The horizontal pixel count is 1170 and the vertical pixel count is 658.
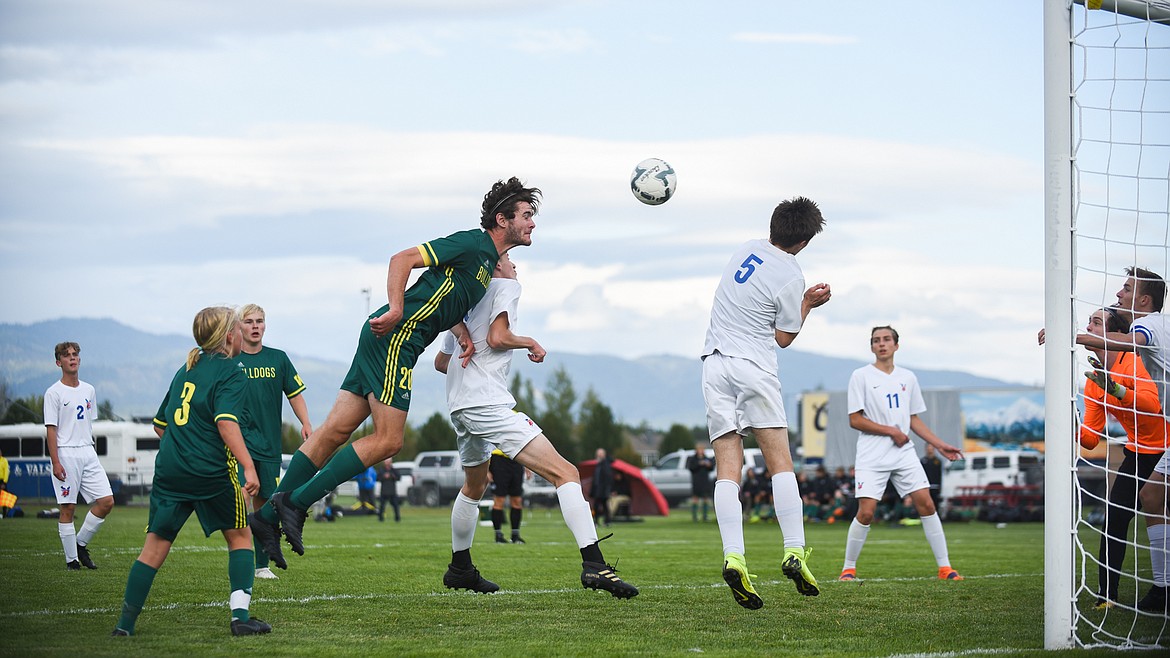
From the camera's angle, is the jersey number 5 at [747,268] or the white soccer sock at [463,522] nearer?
the jersey number 5 at [747,268]

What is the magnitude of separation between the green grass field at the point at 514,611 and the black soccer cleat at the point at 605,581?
195 mm

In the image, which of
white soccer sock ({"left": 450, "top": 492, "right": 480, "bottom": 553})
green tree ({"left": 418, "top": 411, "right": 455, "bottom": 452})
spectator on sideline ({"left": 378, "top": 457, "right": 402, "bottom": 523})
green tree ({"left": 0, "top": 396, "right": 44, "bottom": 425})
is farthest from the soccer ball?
green tree ({"left": 418, "top": 411, "right": 455, "bottom": 452})

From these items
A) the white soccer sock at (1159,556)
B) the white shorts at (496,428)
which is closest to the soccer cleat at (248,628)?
the white shorts at (496,428)

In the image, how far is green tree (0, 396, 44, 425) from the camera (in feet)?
137

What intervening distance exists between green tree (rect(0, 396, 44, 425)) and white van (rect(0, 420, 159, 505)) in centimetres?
39

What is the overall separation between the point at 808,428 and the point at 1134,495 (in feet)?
126

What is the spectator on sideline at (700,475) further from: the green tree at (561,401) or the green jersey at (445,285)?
the green tree at (561,401)

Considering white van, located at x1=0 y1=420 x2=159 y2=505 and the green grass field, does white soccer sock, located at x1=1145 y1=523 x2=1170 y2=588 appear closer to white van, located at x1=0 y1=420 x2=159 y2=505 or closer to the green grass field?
the green grass field

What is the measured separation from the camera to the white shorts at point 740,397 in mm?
7223

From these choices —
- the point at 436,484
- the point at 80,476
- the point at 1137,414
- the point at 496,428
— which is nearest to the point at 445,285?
the point at 496,428

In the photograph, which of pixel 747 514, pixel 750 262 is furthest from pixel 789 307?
pixel 747 514

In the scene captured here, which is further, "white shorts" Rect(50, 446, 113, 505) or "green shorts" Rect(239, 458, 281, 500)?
"white shorts" Rect(50, 446, 113, 505)

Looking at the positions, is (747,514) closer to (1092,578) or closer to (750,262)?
(1092,578)

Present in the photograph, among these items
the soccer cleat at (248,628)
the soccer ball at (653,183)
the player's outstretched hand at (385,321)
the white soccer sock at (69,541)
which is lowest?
the white soccer sock at (69,541)
